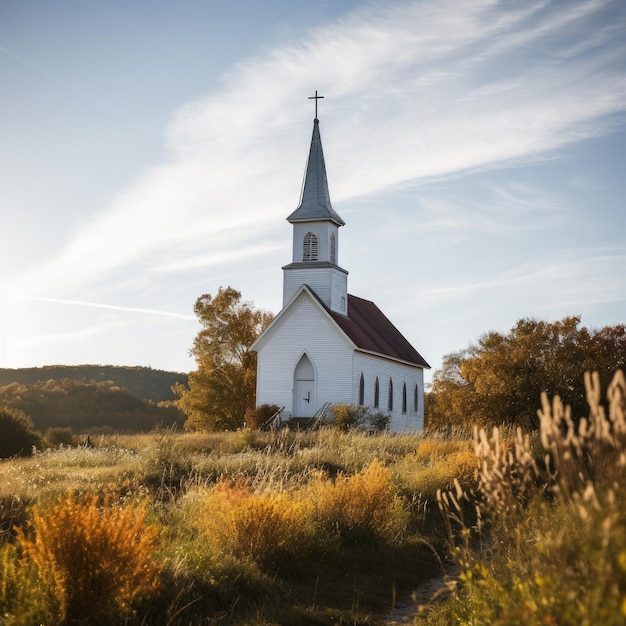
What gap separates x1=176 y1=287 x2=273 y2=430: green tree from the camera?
156ft

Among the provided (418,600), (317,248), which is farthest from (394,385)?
(418,600)

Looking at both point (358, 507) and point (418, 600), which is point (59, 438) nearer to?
point (358, 507)

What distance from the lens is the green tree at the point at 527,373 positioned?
3250cm

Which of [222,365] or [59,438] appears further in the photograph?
[222,365]

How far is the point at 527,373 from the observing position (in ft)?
109

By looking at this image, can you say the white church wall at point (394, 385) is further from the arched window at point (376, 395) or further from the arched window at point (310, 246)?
the arched window at point (310, 246)

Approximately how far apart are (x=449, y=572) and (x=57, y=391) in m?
57.9

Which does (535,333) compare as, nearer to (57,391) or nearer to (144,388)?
(57,391)

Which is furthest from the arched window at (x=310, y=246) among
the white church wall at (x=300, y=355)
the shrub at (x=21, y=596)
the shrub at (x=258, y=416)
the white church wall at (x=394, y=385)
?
the shrub at (x=21, y=596)

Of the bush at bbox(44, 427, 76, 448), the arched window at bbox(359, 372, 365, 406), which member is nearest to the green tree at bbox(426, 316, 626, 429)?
the arched window at bbox(359, 372, 365, 406)

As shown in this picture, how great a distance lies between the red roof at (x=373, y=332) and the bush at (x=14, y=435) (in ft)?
48.4

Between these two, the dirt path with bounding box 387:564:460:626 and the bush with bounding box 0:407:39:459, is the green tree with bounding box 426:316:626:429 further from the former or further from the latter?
the dirt path with bounding box 387:564:460:626

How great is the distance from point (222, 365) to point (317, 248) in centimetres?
1133

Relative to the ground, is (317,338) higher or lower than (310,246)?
lower
